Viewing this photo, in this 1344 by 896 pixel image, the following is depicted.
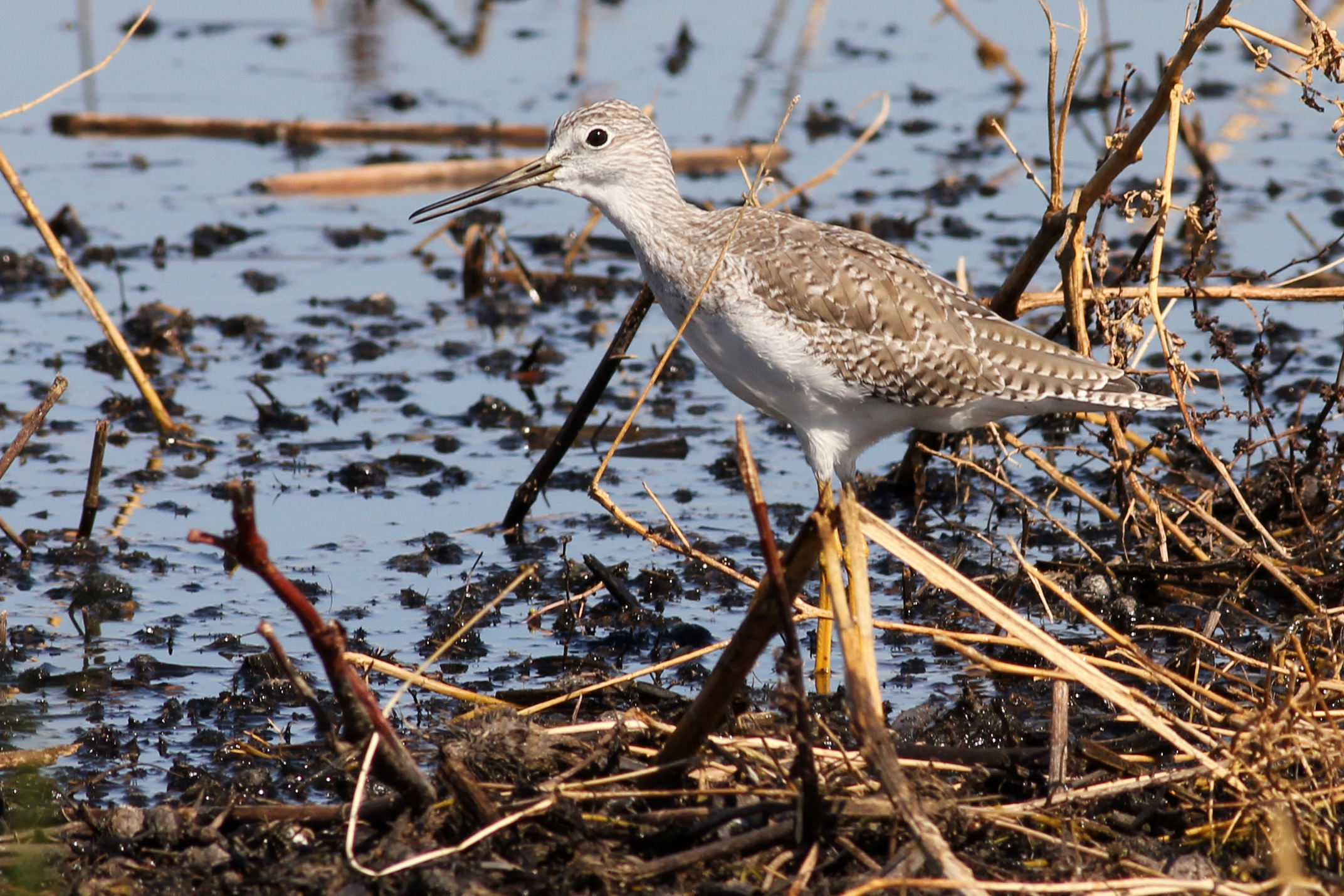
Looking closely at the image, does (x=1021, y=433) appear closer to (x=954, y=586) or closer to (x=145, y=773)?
(x=954, y=586)

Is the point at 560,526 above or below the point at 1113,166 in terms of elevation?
below

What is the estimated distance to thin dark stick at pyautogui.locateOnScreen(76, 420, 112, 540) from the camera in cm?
605

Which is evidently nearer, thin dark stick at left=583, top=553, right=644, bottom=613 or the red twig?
the red twig

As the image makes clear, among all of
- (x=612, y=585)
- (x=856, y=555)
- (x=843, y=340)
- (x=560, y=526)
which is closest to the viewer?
(x=856, y=555)

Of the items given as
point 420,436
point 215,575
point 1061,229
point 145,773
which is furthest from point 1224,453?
point 145,773

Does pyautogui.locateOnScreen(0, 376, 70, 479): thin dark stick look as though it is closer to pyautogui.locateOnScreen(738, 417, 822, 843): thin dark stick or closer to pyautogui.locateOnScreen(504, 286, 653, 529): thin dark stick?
pyautogui.locateOnScreen(504, 286, 653, 529): thin dark stick

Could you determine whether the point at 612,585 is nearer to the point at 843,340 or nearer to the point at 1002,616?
the point at 843,340

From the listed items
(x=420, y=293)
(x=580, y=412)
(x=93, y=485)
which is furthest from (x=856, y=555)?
(x=420, y=293)

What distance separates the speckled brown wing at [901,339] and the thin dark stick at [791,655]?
1.86 m

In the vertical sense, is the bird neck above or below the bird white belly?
above

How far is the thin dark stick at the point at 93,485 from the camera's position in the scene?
6.05m

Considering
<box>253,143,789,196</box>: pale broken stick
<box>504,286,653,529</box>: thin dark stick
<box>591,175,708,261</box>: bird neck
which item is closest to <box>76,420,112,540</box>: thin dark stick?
<box>504,286,653,529</box>: thin dark stick

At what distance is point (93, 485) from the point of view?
244 inches

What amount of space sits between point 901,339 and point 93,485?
3.03 meters
